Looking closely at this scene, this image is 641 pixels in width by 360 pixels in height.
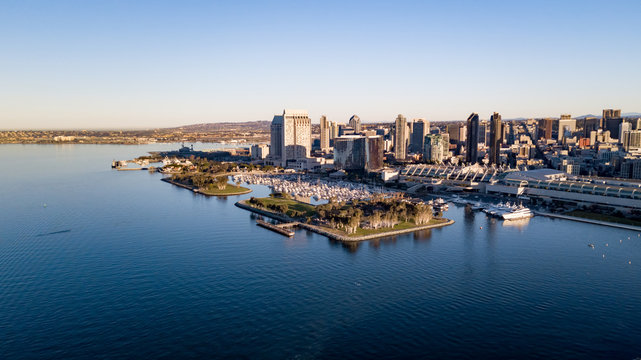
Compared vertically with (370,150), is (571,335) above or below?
below

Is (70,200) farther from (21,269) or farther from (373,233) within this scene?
(373,233)

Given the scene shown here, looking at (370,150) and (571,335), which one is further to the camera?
(370,150)

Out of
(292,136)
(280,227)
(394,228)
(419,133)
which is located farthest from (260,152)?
(394,228)

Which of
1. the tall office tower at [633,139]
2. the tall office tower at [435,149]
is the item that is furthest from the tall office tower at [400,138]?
the tall office tower at [633,139]

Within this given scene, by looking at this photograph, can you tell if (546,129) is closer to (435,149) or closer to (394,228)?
(435,149)

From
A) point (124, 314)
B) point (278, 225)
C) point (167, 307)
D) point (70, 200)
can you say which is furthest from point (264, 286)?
point (70, 200)

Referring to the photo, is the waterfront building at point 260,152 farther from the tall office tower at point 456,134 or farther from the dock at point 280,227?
the dock at point 280,227
